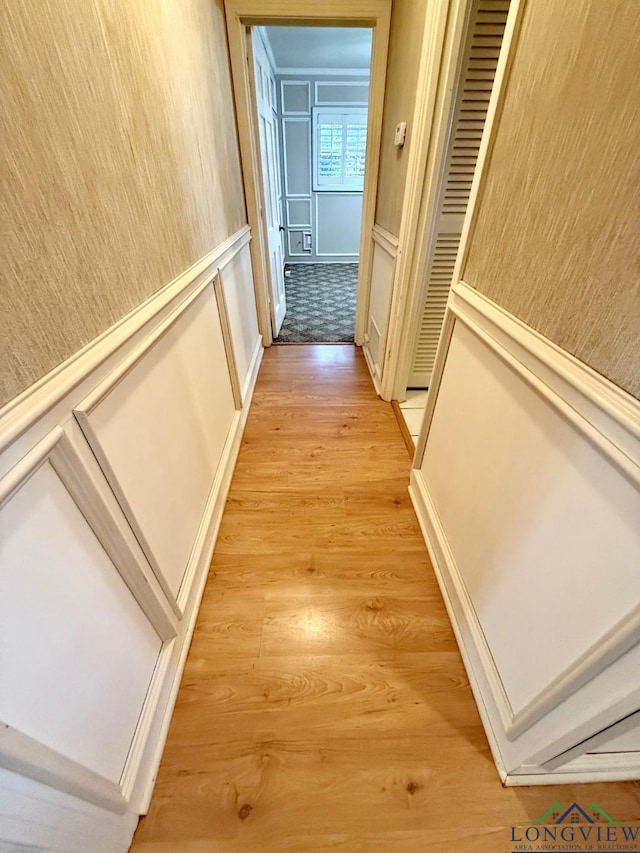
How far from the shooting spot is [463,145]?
1.67 m

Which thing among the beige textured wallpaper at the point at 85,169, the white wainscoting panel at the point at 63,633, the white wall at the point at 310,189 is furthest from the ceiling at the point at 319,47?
the white wainscoting panel at the point at 63,633

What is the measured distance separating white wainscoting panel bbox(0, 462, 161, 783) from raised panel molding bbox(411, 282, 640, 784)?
0.93 meters

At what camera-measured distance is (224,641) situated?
1.18 meters

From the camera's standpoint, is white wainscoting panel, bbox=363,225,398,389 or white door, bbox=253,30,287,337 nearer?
white wainscoting panel, bbox=363,225,398,389

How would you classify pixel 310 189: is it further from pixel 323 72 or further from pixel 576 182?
pixel 576 182

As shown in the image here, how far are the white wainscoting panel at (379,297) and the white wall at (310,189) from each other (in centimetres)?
318

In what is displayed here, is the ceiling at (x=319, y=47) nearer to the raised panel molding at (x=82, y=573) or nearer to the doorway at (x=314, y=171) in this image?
the doorway at (x=314, y=171)

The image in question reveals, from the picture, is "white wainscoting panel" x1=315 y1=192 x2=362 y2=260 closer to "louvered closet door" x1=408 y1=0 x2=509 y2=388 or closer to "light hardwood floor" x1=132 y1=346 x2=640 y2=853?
"louvered closet door" x1=408 y1=0 x2=509 y2=388

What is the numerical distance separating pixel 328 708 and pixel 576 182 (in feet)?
4.57

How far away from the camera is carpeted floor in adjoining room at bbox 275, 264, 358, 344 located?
3.33m

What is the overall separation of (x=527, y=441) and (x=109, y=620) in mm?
1024

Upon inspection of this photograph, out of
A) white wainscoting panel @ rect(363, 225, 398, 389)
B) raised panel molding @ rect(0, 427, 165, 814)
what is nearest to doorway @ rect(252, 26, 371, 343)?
white wainscoting panel @ rect(363, 225, 398, 389)

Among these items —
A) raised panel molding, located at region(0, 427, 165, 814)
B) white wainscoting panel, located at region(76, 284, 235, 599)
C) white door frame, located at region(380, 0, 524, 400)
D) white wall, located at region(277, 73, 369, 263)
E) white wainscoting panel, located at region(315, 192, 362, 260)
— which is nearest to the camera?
raised panel molding, located at region(0, 427, 165, 814)

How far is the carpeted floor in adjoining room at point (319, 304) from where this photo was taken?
10.9ft
